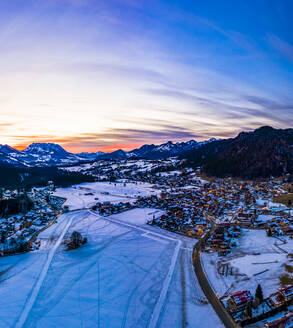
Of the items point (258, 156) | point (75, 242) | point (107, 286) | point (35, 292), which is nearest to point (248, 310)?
point (107, 286)

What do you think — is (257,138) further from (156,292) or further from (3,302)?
(3,302)

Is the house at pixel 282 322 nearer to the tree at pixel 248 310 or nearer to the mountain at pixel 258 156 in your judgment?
the tree at pixel 248 310

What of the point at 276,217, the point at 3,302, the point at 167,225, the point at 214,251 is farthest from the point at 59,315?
the point at 276,217

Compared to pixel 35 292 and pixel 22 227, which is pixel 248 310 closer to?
pixel 35 292

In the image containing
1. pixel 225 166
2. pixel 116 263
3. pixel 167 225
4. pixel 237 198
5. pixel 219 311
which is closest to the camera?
pixel 219 311

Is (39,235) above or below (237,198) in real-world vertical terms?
below

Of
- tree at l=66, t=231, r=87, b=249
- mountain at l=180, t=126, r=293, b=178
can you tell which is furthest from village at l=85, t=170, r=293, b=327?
mountain at l=180, t=126, r=293, b=178

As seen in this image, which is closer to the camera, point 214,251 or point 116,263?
point 116,263

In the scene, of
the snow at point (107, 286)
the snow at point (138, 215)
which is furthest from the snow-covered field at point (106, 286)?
the snow at point (138, 215)
